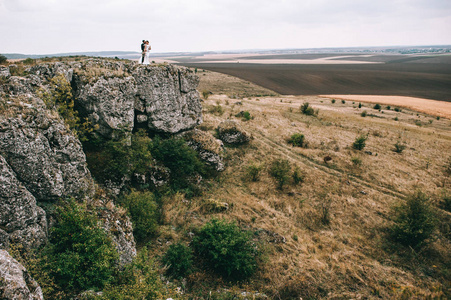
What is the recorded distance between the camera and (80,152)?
9.91 m

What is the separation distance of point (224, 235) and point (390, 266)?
893 cm

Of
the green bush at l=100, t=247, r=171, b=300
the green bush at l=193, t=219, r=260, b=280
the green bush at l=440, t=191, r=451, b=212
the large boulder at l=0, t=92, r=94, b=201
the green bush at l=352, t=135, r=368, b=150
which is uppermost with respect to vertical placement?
the large boulder at l=0, t=92, r=94, b=201

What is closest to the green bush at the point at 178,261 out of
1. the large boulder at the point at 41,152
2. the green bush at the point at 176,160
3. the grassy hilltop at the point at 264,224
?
the grassy hilltop at the point at 264,224

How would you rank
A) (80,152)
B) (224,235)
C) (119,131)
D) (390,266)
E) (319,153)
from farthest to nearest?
(319,153), (119,131), (390,266), (224,235), (80,152)

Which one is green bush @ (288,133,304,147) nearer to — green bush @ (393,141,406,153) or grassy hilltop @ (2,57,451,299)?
grassy hilltop @ (2,57,451,299)

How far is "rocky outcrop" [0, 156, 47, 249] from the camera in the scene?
650cm

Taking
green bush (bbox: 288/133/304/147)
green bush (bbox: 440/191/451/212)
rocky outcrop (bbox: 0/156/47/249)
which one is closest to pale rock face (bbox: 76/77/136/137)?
rocky outcrop (bbox: 0/156/47/249)

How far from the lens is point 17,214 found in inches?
265

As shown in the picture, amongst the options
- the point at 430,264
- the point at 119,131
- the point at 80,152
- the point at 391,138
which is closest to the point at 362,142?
the point at 391,138

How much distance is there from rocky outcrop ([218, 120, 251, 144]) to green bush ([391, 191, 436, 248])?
13592 millimetres

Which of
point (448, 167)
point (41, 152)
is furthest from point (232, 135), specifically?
point (448, 167)

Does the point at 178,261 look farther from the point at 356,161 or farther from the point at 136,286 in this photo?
the point at 356,161

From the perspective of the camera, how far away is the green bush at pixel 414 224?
528 inches

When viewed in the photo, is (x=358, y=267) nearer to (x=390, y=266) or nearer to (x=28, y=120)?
(x=390, y=266)
